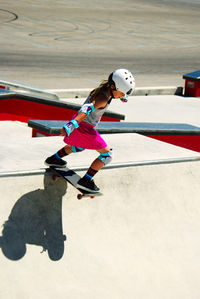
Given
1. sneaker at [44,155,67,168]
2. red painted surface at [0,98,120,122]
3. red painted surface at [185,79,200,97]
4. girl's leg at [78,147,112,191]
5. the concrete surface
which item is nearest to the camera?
girl's leg at [78,147,112,191]

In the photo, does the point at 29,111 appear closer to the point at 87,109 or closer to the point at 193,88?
the point at 87,109

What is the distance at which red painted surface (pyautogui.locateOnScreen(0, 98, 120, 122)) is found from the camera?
1198cm

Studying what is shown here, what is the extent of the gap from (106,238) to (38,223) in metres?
0.83

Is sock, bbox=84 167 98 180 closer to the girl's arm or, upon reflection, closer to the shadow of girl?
the shadow of girl

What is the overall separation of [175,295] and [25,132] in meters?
5.67

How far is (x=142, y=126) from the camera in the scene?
32.4 feet

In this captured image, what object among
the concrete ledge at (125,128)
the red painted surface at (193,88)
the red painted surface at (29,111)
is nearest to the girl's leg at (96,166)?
the concrete ledge at (125,128)

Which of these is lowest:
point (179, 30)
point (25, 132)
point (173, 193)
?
point (179, 30)

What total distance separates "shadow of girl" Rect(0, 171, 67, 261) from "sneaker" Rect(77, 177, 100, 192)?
0.41 metres

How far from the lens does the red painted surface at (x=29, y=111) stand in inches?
472

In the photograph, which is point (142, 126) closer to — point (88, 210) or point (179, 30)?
point (88, 210)

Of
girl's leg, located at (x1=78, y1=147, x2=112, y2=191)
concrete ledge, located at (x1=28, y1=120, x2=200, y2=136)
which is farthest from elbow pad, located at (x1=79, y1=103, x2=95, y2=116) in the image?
concrete ledge, located at (x1=28, y1=120, x2=200, y2=136)

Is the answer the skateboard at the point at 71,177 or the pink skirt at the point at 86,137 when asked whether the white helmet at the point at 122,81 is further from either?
the skateboard at the point at 71,177

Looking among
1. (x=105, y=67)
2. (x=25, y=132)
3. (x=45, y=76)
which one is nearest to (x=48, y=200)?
(x=25, y=132)
